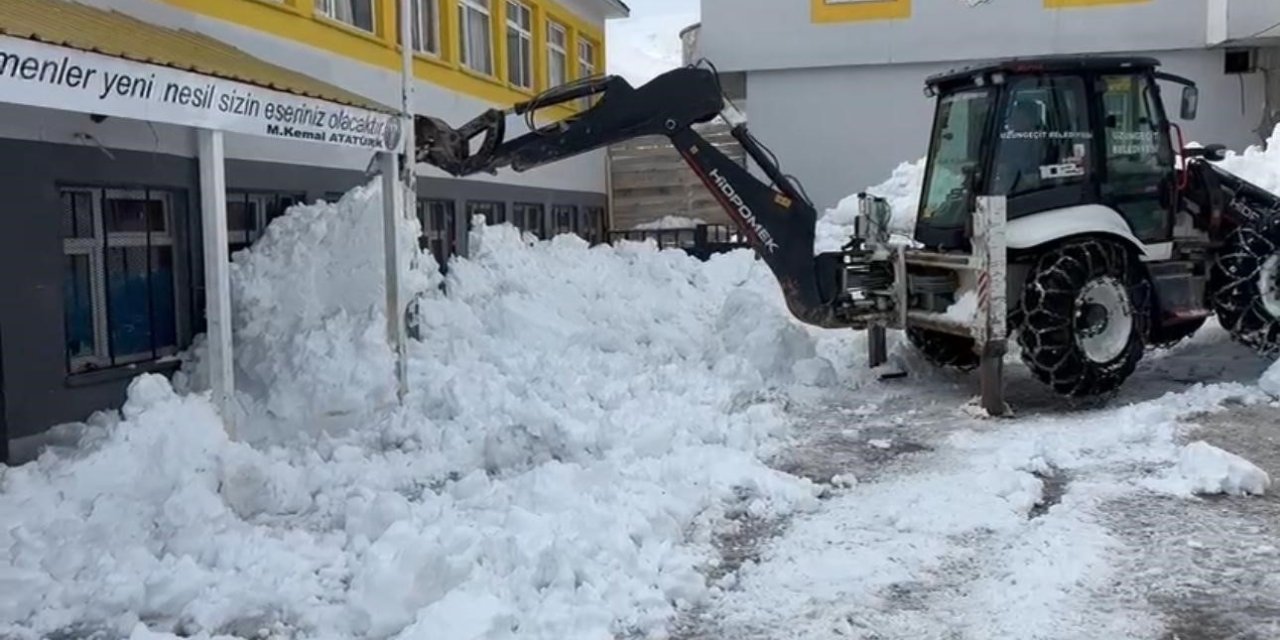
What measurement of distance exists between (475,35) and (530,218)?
339cm

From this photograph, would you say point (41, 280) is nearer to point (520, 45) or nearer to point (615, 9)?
point (520, 45)

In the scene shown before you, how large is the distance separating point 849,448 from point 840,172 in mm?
16626

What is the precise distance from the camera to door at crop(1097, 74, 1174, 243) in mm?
9852

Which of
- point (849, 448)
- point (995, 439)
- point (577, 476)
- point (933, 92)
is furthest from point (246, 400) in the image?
point (933, 92)

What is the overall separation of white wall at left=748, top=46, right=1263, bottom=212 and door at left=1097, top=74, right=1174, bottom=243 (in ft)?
45.7

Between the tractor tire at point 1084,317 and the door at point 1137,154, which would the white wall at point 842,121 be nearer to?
the door at point 1137,154

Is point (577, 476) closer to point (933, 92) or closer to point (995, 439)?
point (995, 439)

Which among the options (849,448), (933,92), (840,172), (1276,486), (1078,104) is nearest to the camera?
(1276,486)

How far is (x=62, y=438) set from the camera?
729cm

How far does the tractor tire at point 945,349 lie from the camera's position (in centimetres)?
1097

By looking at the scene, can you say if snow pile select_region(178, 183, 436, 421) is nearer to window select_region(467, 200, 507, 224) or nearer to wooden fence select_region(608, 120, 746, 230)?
window select_region(467, 200, 507, 224)

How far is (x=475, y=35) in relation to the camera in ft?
53.4

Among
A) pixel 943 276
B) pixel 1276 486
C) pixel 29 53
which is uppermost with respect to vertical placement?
pixel 29 53

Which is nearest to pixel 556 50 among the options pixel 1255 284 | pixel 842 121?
pixel 842 121
